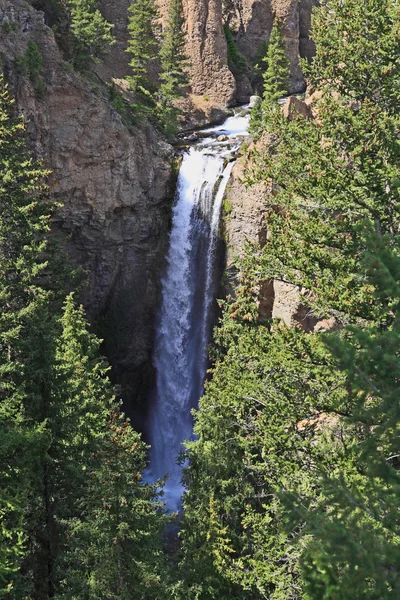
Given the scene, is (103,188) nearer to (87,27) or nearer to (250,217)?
(250,217)

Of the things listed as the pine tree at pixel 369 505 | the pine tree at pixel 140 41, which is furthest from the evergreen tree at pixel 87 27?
the pine tree at pixel 369 505

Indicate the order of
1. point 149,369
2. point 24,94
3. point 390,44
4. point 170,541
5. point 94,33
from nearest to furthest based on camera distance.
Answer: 1. point 390,44
2. point 170,541
3. point 24,94
4. point 149,369
5. point 94,33

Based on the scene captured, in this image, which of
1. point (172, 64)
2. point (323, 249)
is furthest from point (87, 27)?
point (323, 249)

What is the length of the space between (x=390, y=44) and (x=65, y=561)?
13240mm

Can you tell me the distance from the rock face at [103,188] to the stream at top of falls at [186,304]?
1.08m

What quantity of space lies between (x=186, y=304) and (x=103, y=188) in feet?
26.2

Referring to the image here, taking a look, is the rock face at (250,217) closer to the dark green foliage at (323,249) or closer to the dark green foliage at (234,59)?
the dark green foliage at (323,249)

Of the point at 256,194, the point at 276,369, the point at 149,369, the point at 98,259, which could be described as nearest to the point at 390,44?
the point at 276,369

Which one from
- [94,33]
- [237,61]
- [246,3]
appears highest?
[246,3]

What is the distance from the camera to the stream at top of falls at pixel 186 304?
89.1ft

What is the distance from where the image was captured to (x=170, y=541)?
21.5 meters

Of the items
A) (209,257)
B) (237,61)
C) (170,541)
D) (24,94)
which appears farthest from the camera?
(237,61)

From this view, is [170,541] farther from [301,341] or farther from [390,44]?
[390,44]

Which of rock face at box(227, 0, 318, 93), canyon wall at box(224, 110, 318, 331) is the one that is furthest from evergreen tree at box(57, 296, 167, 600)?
rock face at box(227, 0, 318, 93)
